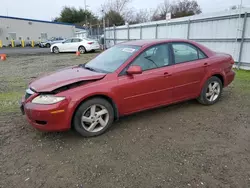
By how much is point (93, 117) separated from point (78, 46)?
16.2m

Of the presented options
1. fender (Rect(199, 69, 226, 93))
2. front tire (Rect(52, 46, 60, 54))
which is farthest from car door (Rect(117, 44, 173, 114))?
front tire (Rect(52, 46, 60, 54))

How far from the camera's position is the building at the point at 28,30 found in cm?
3344

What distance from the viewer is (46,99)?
290 centimetres

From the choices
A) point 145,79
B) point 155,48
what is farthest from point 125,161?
point 155,48

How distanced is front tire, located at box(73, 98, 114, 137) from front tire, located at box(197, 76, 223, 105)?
2211mm

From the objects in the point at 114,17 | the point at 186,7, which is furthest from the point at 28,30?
the point at 186,7

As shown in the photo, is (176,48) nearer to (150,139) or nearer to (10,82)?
(150,139)

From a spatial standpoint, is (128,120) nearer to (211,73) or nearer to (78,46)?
(211,73)

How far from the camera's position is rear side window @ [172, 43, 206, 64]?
3928 mm

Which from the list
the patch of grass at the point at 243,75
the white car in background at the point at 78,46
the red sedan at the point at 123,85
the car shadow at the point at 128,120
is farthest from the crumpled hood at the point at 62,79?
the white car in background at the point at 78,46

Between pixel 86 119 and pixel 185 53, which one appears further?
pixel 185 53

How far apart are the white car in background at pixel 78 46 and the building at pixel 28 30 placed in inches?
550

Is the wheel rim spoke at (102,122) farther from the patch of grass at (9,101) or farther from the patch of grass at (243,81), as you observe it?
the patch of grass at (243,81)

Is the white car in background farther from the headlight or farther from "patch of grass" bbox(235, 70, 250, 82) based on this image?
the headlight
